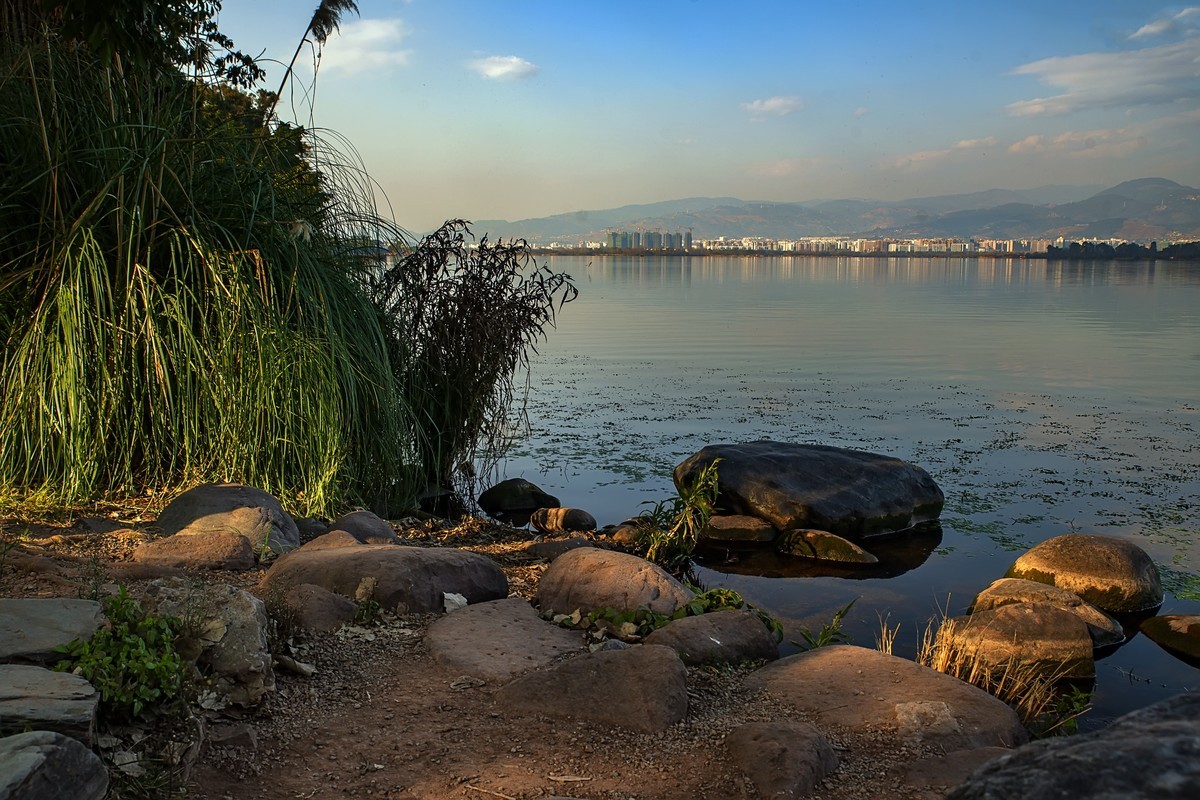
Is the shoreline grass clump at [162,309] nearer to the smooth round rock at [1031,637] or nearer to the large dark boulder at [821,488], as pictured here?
the large dark boulder at [821,488]

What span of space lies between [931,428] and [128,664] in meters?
12.5

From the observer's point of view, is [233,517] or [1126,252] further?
[1126,252]

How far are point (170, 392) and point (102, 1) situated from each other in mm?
2975

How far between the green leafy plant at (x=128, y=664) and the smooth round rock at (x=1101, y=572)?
672cm

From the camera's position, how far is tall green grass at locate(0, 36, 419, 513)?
22.2 ft

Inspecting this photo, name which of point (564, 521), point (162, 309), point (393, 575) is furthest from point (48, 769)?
point (564, 521)

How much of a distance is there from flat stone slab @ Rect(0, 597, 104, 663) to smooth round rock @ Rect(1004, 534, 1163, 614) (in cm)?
691

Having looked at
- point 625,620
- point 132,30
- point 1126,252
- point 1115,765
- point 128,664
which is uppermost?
point 132,30

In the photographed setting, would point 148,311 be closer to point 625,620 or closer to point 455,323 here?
point 455,323

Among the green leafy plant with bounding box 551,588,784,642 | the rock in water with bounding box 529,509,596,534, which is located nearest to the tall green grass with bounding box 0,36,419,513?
the rock in water with bounding box 529,509,596,534

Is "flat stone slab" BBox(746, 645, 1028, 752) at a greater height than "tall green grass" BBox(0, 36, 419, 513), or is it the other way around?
"tall green grass" BBox(0, 36, 419, 513)

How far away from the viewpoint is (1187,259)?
110 metres

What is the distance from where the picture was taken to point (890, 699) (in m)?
4.57

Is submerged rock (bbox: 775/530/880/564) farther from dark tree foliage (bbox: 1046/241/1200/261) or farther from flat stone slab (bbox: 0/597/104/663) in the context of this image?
dark tree foliage (bbox: 1046/241/1200/261)
